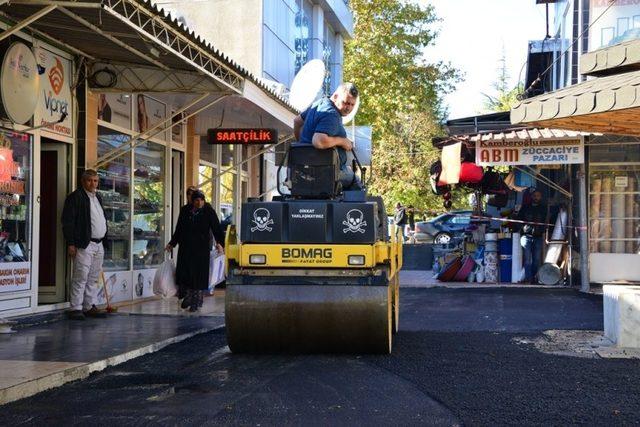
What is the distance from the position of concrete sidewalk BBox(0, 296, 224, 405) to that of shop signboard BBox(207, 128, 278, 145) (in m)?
4.07

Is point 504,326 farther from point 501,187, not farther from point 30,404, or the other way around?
point 501,187

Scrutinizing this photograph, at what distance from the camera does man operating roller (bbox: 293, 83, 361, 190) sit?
863 centimetres

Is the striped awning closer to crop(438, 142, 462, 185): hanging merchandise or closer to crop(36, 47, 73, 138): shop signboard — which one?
crop(438, 142, 462, 185): hanging merchandise

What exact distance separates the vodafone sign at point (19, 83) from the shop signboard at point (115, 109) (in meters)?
2.41

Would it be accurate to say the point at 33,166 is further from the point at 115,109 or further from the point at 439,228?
the point at 439,228

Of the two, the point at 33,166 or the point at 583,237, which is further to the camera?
the point at 583,237

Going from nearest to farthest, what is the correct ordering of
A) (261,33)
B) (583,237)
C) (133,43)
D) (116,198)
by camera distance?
(133,43)
(116,198)
(583,237)
(261,33)

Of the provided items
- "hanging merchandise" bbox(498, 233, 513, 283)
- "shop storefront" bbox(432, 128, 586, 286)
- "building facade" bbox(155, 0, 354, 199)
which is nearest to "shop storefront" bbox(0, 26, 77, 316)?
"building facade" bbox(155, 0, 354, 199)

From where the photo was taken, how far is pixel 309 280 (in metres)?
8.23

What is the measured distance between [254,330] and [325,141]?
1.94 meters

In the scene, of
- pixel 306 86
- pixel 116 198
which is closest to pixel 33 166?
pixel 116 198

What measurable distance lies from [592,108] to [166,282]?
262 inches

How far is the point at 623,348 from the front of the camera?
351 inches

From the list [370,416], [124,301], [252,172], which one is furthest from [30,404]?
[252,172]
